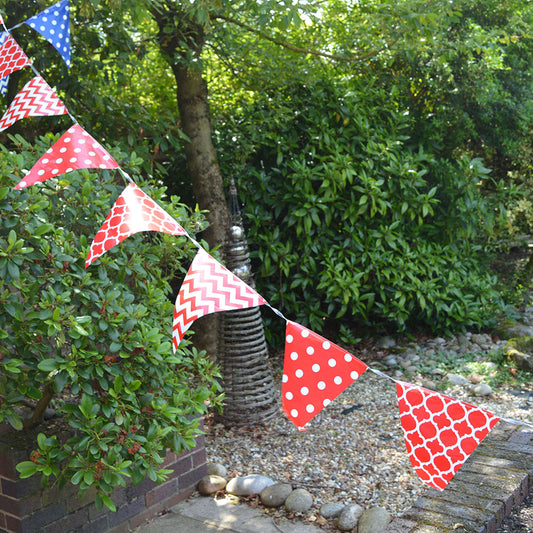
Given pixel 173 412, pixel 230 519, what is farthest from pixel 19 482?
pixel 230 519

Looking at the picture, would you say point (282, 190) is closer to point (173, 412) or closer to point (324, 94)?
point (324, 94)

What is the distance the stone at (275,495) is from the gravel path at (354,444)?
0.15 m

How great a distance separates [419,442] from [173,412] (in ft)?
3.03

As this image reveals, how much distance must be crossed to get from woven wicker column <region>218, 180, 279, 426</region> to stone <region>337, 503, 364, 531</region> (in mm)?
1245

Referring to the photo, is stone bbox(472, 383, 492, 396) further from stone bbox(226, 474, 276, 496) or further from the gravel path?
stone bbox(226, 474, 276, 496)

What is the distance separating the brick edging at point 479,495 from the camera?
8.17 ft

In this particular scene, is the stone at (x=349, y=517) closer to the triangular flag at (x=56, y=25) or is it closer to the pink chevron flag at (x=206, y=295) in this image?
the pink chevron flag at (x=206, y=295)

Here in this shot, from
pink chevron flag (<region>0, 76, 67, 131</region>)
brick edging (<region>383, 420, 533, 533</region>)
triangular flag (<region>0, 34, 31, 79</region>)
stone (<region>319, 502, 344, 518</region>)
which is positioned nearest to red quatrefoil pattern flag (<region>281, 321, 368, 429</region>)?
brick edging (<region>383, 420, 533, 533</region>)

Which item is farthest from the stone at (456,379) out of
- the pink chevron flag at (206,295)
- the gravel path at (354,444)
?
the pink chevron flag at (206,295)

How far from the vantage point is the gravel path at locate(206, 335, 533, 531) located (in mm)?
3078

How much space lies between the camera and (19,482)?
94.1 inches

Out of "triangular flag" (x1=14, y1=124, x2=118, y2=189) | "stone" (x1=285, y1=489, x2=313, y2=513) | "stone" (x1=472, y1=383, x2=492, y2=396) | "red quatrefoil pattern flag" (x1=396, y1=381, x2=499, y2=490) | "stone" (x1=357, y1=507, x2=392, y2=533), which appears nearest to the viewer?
"red quatrefoil pattern flag" (x1=396, y1=381, x2=499, y2=490)

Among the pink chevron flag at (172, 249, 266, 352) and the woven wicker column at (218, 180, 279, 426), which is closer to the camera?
the pink chevron flag at (172, 249, 266, 352)

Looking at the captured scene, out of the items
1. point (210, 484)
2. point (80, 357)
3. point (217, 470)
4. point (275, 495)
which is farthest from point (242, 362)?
point (80, 357)
